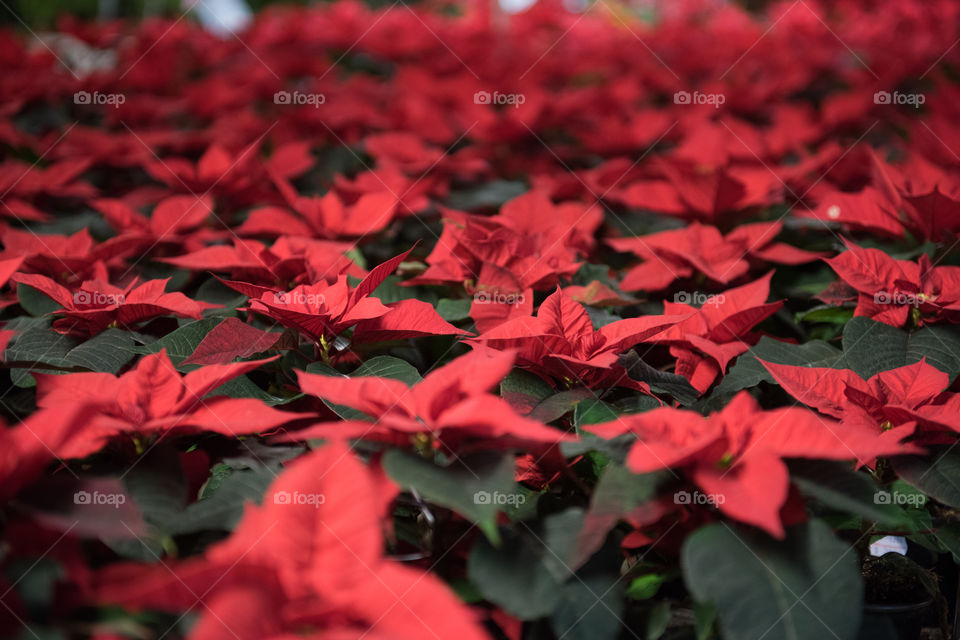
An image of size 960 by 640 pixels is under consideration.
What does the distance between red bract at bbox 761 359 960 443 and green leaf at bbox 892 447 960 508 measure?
17mm

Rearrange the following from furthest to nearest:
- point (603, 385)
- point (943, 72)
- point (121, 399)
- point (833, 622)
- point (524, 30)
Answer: point (524, 30) < point (943, 72) < point (603, 385) < point (121, 399) < point (833, 622)

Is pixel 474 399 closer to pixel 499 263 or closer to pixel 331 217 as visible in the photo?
pixel 499 263

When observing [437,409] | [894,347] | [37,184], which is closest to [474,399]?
[437,409]

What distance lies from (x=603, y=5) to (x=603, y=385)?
14.6 ft

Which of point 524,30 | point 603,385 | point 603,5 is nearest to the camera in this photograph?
point 603,385

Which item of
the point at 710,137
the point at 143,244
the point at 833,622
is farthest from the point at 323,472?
the point at 710,137

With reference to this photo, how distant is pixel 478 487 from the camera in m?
0.54

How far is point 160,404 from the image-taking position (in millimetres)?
622

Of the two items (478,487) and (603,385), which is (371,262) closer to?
(603,385)

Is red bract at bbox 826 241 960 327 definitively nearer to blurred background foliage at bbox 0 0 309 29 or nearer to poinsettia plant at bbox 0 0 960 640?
poinsettia plant at bbox 0 0 960 640

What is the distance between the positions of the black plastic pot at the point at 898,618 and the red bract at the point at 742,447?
0.59ft

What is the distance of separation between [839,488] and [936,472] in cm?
14

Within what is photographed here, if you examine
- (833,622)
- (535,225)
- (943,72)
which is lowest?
(833,622)

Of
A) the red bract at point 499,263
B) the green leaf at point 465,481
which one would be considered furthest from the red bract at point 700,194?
the green leaf at point 465,481
